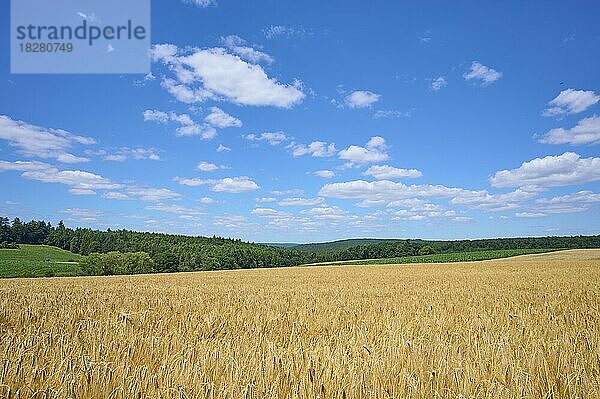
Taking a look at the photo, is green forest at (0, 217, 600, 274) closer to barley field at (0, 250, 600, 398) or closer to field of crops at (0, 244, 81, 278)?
field of crops at (0, 244, 81, 278)

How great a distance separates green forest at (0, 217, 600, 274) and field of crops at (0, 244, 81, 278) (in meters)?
4.04

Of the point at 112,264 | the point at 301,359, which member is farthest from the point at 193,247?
the point at 301,359

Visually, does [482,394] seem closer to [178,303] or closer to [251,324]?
[251,324]

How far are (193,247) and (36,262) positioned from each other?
1181 inches

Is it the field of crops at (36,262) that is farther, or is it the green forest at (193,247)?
the green forest at (193,247)

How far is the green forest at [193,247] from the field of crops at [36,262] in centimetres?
404

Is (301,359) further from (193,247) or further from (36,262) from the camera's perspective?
(193,247)

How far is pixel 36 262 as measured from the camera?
7069 centimetres

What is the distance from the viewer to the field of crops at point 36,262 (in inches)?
2170

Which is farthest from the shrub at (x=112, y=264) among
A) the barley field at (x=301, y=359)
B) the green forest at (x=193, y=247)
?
the barley field at (x=301, y=359)

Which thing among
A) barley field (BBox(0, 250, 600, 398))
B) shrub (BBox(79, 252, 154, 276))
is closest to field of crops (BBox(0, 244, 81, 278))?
shrub (BBox(79, 252, 154, 276))

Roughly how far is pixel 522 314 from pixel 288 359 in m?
5.20

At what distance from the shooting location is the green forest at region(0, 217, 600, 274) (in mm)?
80438

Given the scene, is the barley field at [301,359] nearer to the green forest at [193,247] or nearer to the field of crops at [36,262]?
the field of crops at [36,262]
